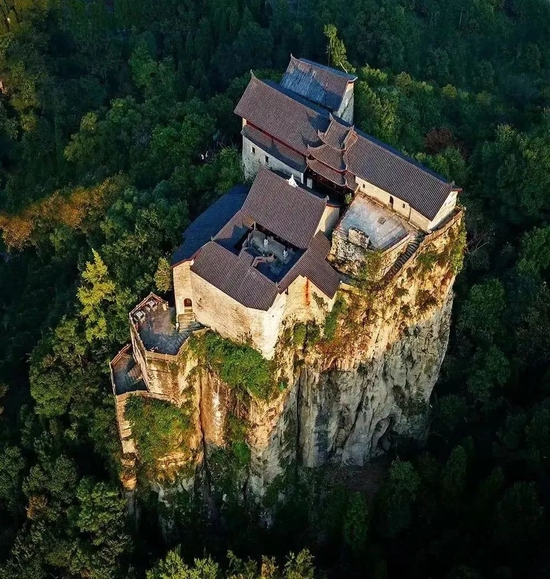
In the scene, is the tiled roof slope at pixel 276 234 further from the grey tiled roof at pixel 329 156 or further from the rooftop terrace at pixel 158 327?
the rooftop terrace at pixel 158 327

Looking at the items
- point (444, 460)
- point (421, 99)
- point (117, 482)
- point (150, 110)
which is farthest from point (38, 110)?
point (444, 460)

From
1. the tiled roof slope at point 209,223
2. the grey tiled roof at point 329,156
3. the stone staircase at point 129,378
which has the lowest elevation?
the stone staircase at point 129,378

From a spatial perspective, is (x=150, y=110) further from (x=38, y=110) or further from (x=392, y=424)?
(x=392, y=424)

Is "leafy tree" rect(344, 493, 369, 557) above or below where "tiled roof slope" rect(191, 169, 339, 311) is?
below

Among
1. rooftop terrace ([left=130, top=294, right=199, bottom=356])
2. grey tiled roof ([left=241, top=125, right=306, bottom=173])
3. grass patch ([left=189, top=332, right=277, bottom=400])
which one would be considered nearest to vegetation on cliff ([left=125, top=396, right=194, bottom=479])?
rooftop terrace ([left=130, top=294, right=199, bottom=356])

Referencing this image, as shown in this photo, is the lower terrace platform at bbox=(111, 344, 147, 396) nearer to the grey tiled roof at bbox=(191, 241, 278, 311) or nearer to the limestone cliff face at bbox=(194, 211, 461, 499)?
the limestone cliff face at bbox=(194, 211, 461, 499)

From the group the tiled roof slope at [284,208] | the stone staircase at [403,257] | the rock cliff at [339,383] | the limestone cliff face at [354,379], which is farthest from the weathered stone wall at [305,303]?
the stone staircase at [403,257]

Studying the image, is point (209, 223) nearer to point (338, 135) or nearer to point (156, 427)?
point (338, 135)
